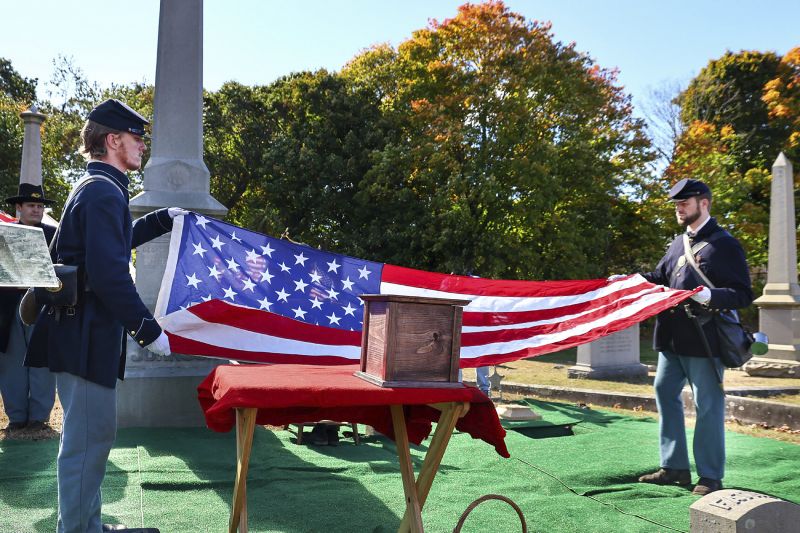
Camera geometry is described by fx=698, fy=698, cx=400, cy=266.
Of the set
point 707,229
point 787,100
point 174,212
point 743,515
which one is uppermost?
point 787,100

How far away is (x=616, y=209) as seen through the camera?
26.9 m

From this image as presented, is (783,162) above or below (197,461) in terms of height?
above

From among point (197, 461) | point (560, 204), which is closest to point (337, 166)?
point (560, 204)

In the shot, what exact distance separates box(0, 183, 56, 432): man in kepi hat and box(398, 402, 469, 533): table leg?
489 cm

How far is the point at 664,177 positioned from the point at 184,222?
26284 mm

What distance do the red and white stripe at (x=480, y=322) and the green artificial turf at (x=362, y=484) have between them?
3.19ft

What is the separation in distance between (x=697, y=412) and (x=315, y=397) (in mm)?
3649

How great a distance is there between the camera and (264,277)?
486cm

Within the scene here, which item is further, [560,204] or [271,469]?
[560,204]

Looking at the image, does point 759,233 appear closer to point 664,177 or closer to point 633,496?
point 664,177

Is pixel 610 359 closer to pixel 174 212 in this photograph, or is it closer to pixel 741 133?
pixel 174 212

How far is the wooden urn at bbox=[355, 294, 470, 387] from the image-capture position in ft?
10.1

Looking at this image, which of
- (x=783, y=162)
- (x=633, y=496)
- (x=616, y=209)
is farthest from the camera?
(x=616, y=209)

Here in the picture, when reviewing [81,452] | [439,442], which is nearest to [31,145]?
[81,452]
